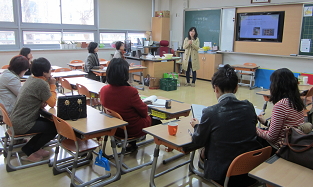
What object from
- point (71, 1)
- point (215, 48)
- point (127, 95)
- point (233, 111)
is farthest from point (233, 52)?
point (233, 111)

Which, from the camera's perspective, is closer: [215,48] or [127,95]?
[127,95]

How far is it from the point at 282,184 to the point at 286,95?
0.96m

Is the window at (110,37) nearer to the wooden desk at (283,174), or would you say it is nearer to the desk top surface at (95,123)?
the desk top surface at (95,123)

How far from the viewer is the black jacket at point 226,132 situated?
192cm

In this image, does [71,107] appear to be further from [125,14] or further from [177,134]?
[125,14]

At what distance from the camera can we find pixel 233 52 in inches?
321

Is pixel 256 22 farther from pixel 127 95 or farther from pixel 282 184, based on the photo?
pixel 282 184

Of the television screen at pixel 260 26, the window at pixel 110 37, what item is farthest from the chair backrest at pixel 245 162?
the window at pixel 110 37

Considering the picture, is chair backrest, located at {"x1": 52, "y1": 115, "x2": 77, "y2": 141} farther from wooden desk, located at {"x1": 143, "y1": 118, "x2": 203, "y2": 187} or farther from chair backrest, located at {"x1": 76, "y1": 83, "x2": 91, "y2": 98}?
chair backrest, located at {"x1": 76, "y1": 83, "x2": 91, "y2": 98}

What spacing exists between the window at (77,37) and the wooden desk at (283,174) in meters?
7.67

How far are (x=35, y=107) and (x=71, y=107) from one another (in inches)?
20.1

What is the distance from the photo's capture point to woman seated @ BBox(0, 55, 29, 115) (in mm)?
3057

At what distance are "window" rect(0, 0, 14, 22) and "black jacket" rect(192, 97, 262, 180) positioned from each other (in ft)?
23.1

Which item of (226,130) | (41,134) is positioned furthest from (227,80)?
(41,134)
